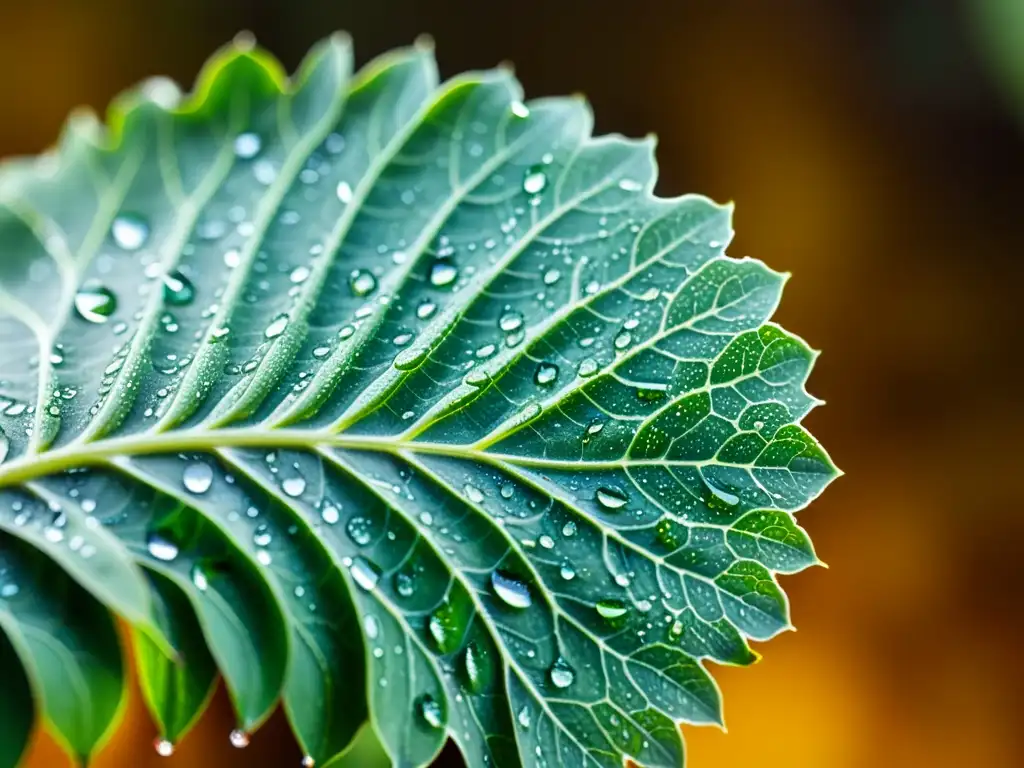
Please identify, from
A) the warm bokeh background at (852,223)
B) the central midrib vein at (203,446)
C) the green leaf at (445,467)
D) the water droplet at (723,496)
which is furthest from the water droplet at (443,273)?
the warm bokeh background at (852,223)

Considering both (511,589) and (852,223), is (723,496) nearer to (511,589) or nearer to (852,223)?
(511,589)

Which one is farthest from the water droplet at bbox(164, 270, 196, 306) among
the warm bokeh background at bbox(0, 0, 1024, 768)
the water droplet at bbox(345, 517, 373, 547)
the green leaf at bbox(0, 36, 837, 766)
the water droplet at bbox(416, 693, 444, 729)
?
the warm bokeh background at bbox(0, 0, 1024, 768)

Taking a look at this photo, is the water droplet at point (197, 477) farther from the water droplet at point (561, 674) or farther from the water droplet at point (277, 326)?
the water droplet at point (561, 674)

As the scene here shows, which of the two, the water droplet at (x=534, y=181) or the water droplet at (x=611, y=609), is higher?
the water droplet at (x=534, y=181)

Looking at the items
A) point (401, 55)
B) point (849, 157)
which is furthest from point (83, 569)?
point (849, 157)

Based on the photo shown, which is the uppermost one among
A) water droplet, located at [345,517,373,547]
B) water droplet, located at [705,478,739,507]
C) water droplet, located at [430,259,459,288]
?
water droplet, located at [430,259,459,288]

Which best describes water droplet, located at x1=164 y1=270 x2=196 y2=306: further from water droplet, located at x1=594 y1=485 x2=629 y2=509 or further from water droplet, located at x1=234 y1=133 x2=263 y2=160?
water droplet, located at x1=594 y1=485 x2=629 y2=509
